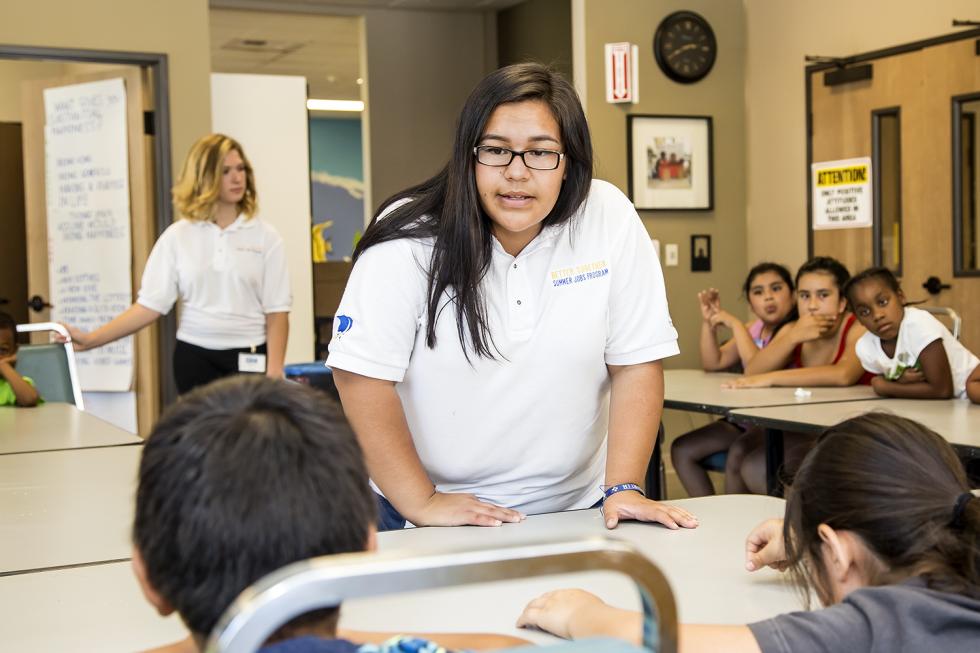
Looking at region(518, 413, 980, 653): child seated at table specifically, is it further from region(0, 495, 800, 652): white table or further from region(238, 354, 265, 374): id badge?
region(238, 354, 265, 374): id badge

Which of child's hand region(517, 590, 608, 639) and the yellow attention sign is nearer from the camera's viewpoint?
child's hand region(517, 590, 608, 639)

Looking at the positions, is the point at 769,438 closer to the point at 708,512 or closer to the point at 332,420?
the point at 708,512

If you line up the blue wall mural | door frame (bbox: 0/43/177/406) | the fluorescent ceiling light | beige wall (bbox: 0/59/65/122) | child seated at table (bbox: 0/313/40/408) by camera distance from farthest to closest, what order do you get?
1. the blue wall mural
2. the fluorescent ceiling light
3. beige wall (bbox: 0/59/65/122)
4. door frame (bbox: 0/43/177/406)
5. child seated at table (bbox: 0/313/40/408)

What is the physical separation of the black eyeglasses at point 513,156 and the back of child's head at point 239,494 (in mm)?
933

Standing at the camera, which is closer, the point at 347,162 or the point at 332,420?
the point at 332,420

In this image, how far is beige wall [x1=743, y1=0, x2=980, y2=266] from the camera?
554 centimetres

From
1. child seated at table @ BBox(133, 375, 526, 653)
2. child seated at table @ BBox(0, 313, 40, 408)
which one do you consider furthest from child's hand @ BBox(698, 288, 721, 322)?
child seated at table @ BBox(133, 375, 526, 653)

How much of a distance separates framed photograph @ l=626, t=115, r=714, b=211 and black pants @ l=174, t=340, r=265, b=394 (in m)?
2.46

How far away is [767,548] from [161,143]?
15.2 ft

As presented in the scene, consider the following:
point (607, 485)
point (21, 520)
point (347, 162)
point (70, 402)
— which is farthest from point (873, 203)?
point (347, 162)

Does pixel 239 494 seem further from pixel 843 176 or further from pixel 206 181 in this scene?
pixel 843 176

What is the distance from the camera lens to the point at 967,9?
484 centimetres

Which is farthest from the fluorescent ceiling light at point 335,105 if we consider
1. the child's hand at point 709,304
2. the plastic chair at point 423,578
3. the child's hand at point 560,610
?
the plastic chair at point 423,578

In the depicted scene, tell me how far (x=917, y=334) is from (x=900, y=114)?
2.10m
